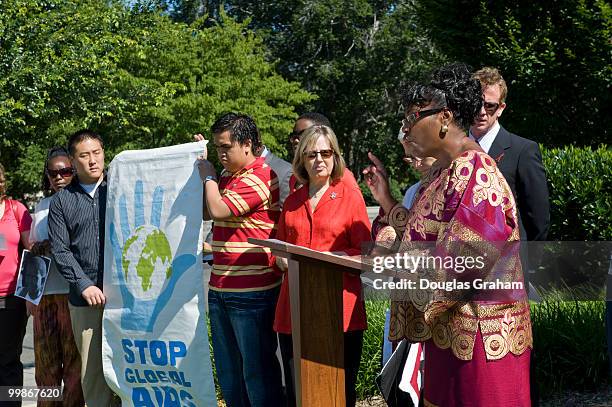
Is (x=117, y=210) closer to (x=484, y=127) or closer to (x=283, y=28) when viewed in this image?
(x=484, y=127)

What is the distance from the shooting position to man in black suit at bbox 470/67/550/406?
167 inches

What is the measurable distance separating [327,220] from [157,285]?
44.7 inches

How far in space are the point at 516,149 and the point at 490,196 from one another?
4.69 feet

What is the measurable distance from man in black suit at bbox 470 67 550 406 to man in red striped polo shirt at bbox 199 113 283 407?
1418 mm

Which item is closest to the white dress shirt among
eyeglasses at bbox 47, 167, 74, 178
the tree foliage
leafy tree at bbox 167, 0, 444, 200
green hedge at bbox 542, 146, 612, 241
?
eyeglasses at bbox 47, 167, 74, 178

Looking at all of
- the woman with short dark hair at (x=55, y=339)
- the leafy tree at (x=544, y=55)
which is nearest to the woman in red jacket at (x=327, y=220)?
the woman with short dark hair at (x=55, y=339)

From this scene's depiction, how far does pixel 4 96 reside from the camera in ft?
50.8

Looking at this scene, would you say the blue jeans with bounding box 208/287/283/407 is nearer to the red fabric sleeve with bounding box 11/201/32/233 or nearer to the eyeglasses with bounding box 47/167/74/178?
the eyeglasses with bounding box 47/167/74/178

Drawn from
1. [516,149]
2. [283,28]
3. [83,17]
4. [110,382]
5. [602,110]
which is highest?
[283,28]

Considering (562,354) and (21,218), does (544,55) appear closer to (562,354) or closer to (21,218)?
(562,354)

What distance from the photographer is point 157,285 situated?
4.92 m

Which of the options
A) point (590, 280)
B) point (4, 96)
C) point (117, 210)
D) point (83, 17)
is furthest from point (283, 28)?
point (117, 210)

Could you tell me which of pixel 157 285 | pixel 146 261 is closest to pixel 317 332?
pixel 157 285

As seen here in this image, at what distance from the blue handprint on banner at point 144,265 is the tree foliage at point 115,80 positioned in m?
11.2
